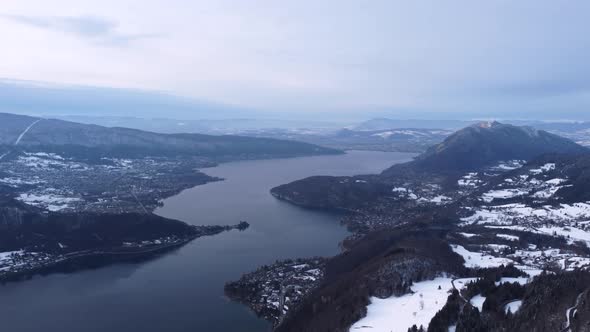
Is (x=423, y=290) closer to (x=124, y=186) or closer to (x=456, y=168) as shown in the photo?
(x=124, y=186)

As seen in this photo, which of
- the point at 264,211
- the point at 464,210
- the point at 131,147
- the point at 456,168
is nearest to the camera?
the point at 464,210

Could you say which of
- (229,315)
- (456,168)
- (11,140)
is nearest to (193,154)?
(11,140)

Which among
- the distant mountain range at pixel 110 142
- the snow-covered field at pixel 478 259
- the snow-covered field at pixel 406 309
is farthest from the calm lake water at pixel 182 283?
the distant mountain range at pixel 110 142

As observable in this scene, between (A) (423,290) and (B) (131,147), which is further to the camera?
(B) (131,147)

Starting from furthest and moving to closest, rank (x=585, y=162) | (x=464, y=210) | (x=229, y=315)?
(x=585, y=162) → (x=464, y=210) → (x=229, y=315)

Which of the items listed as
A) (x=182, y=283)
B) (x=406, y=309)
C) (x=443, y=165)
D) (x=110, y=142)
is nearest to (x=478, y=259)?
(x=406, y=309)

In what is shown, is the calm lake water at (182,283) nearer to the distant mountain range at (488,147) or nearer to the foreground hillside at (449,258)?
the foreground hillside at (449,258)

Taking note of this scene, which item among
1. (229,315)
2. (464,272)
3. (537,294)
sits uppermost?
(537,294)

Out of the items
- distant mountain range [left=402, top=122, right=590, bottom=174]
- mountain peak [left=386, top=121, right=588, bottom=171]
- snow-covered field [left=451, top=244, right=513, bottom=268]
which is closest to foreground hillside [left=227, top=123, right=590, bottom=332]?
snow-covered field [left=451, top=244, right=513, bottom=268]

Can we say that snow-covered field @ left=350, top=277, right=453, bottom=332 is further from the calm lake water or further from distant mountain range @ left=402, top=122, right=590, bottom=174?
distant mountain range @ left=402, top=122, right=590, bottom=174
